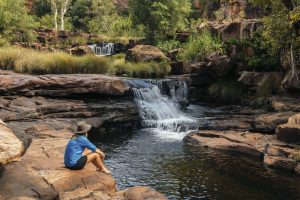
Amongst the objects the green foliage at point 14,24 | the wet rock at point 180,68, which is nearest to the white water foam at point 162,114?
the wet rock at point 180,68

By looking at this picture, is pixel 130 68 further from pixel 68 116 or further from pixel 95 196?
pixel 95 196

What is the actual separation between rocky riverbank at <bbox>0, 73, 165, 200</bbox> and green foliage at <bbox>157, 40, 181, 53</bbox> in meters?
13.3

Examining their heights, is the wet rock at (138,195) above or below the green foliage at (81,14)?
below

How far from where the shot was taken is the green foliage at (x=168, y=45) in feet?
106

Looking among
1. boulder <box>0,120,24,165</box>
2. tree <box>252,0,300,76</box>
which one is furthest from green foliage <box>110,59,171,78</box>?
boulder <box>0,120,24,165</box>

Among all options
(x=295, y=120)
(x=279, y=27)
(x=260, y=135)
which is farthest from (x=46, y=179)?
(x=279, y=27)

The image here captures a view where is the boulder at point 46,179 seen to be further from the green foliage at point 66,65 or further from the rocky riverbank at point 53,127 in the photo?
the green foliage at point 66,65

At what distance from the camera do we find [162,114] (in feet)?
65.3

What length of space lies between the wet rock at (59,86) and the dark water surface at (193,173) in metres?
3.45

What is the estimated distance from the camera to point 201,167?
41.5 feet

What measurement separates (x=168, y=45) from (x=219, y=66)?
31.9ft

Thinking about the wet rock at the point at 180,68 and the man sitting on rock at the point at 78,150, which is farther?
the wet rock at the point at 180,68

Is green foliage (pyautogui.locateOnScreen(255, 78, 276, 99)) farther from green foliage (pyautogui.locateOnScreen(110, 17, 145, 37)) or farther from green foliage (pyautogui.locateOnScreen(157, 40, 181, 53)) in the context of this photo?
green foliage (pyautogui.locateOnScreen(110, 17, 145, 37))

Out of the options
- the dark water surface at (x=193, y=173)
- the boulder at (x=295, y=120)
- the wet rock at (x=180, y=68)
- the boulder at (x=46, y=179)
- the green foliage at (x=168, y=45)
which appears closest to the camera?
the boulder at (x=46, y=179)
